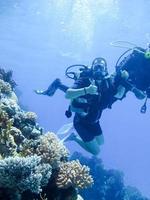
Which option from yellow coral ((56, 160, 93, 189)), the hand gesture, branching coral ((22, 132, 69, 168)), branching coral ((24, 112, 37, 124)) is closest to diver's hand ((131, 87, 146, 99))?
the hand gesture

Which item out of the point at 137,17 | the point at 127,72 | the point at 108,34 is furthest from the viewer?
the point at 108,34

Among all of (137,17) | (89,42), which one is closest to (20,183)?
(137,17)

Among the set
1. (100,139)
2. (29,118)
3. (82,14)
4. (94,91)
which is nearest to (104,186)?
(100,139)

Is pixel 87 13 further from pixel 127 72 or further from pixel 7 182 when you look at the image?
pixel 7 182

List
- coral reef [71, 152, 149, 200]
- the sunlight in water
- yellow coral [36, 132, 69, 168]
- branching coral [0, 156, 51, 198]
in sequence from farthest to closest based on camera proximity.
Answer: the sunlight in water, coral reef [71, 152, 149, 200], yellow coral [36, 132, 69, 168], branching coral [0, 156, 51, 198]

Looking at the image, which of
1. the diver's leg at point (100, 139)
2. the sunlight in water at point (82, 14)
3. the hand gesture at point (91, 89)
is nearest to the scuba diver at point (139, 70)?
the hand gesture at point (91, 89)

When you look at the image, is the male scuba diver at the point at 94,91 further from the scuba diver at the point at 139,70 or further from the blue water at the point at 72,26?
the blue water at the point at 72,26

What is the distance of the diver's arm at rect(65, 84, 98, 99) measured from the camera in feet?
27.9

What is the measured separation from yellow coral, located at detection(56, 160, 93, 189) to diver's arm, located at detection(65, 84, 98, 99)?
2378 mm

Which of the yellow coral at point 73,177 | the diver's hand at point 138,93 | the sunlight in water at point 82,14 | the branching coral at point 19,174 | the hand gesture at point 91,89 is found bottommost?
the branching coral at point 19,174

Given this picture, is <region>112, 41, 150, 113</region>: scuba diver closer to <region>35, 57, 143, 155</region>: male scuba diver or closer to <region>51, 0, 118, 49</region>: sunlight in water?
<region>35, 57, 143, 155</region>: male scuba diver

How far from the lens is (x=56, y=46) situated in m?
44.2

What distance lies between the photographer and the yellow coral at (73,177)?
6.33m

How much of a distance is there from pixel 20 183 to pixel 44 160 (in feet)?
4.28
